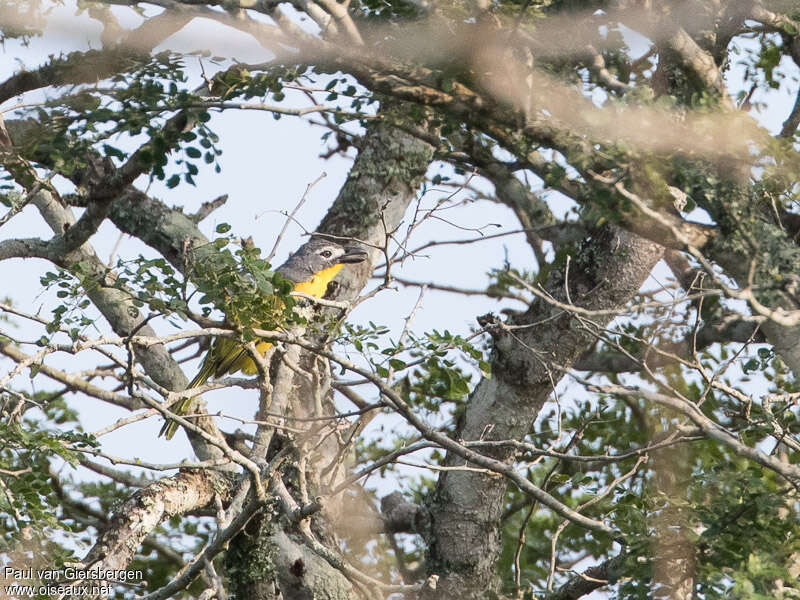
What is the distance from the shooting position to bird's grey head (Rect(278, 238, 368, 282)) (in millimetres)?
6562

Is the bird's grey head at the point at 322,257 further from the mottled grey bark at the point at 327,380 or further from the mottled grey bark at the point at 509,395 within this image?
the mottled grey bark at the point at 509,395

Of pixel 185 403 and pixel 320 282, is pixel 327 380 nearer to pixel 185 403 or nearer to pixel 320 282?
pixel 185 403

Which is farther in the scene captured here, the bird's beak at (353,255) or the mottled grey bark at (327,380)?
the bird's beak at (353,255)

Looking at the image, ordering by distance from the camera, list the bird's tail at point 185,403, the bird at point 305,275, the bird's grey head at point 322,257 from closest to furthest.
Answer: the bird's tail at point 185,403
the bird at point 305,275
the bird's grey head at point 322,257

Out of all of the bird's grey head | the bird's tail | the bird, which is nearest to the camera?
the bird's tail

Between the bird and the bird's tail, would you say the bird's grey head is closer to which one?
the bird

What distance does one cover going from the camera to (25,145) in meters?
4.39

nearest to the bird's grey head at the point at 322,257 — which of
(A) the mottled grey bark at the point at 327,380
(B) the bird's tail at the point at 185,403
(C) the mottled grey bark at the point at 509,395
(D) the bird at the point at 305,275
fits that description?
(D) the bird at the point at 305,275

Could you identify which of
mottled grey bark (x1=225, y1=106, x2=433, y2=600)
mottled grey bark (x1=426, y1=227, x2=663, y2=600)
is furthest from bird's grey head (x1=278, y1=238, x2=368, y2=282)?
mottled grey bark (x1=426, y1=227, x2=663, y2=600)

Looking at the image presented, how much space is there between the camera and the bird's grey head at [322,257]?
656 cm

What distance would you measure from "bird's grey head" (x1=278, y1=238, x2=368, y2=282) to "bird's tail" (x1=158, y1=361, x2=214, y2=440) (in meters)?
0.78

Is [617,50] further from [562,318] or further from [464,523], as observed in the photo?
[464,523]

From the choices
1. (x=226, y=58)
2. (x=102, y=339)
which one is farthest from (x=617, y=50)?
(x=102, y=339)

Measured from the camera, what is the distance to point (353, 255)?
661cm
